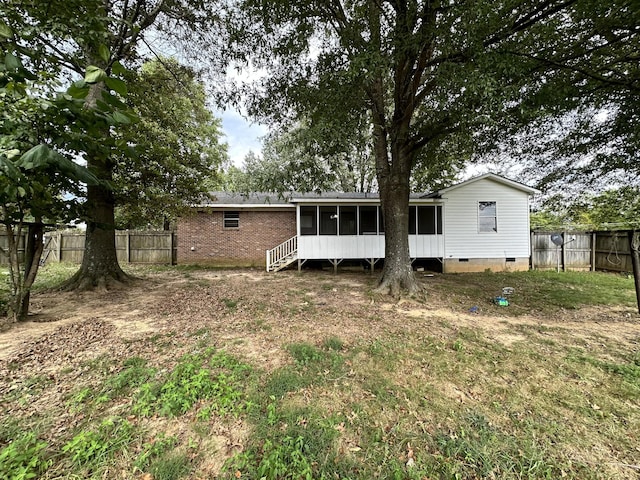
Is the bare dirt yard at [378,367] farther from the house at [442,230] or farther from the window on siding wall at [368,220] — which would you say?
the window on siding wall at [368,220]

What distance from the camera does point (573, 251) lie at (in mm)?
10906

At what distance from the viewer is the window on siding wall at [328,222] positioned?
11.3 meters

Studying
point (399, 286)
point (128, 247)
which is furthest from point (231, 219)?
point (399, 286)

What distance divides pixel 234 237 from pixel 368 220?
19.8ft

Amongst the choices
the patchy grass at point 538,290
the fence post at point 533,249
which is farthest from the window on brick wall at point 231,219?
the fence post at point 533,249

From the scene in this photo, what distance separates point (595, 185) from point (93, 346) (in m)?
15.2

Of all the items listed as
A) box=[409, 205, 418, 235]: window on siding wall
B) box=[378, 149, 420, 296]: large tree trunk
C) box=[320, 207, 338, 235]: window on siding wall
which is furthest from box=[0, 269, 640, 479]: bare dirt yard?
box=[320, 207, 338, 235]: window on siding wall

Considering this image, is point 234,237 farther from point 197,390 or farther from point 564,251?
point 564,251

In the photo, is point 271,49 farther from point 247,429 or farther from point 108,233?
point 247,429

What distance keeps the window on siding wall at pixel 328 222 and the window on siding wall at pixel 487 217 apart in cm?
581

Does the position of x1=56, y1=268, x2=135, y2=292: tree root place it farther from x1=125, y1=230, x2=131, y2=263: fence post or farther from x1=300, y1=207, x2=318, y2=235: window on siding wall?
x1=300, y1=207, x2=318, y2=235: window on siding wall

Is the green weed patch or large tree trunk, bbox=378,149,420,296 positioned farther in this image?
large tree trunk, bbox=378,149,420,296

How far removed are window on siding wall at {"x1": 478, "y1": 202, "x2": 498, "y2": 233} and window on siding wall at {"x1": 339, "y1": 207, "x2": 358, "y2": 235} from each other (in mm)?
4989

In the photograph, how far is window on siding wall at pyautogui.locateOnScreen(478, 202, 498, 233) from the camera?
34.8 ft
